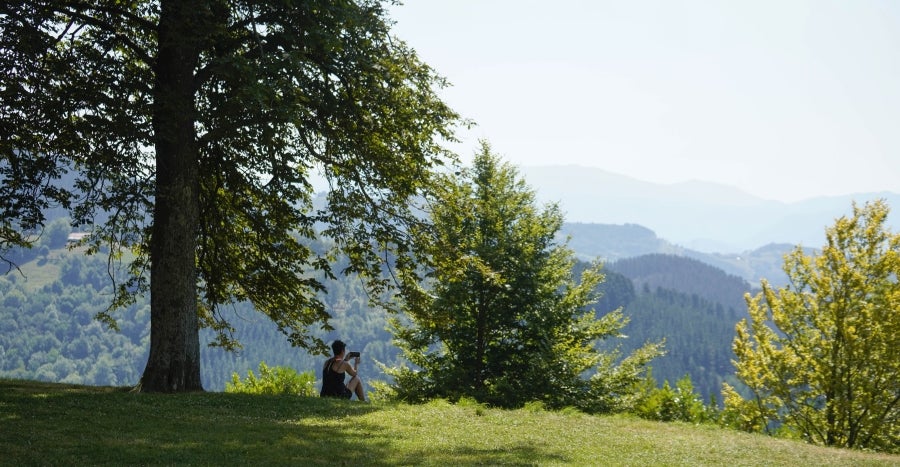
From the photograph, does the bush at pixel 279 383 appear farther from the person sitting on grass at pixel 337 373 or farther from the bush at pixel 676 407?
the bush at pixel 676 407

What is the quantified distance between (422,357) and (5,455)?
2211 cm

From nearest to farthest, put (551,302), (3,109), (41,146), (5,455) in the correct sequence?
(5,455), (3,109), (41,146), (551,302)

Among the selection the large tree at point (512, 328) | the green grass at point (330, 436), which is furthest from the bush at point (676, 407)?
the green grass at point (330, 436)

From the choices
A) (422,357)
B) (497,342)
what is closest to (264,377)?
(422,357)

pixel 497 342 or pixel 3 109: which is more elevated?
pixel 3 109

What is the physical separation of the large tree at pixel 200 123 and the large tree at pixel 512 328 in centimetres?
870

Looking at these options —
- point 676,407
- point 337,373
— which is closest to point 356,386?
point 337,373

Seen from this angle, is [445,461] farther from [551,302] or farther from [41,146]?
[551,302]

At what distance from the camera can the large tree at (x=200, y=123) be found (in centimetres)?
1552

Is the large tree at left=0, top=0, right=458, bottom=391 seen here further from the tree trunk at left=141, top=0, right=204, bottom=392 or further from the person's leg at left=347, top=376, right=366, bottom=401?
the person's leg at left=347, top=376, right=366, bottom=401

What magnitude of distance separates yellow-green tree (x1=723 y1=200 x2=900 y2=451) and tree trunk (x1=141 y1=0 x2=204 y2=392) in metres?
18.9

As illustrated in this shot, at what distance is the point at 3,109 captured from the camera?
53.5 feet

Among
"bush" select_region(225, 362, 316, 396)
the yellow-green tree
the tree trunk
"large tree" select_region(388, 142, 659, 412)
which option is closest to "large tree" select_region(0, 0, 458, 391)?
the tree trunk

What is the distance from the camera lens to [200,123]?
1800 cm
